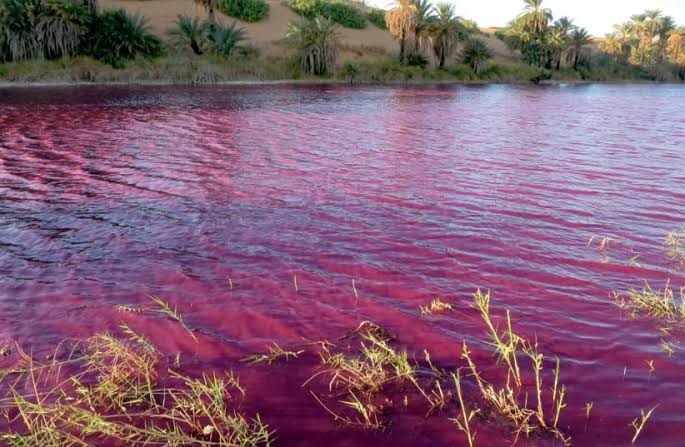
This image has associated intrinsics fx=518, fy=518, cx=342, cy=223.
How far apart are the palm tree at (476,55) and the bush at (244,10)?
21606mm

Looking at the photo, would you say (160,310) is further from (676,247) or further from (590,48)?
(590,48)

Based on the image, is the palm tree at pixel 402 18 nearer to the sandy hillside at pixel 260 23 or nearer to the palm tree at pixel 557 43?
the sandy hillside at pixel 260 23

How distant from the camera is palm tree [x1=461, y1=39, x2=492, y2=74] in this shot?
46.5 m

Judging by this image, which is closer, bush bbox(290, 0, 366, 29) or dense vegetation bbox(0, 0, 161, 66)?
dense vegetation bbox(0, 0, 161, 66)

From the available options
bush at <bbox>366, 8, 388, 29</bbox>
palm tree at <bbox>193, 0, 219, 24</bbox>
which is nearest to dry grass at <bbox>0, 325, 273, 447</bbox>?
palm tree at <bbox>193, 0, 219, 24</bbox>

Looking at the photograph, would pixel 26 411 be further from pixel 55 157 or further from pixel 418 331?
pixel 55 157

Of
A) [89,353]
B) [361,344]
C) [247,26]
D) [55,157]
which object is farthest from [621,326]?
[247,26]

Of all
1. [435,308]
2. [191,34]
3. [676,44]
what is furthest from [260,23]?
[435,308]

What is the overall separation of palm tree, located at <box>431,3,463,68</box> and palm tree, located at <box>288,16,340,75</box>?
10959 millimetres

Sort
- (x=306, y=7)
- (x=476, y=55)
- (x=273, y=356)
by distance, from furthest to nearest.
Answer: (x=306, y=7) → (x=476, y=55) → (x=273, y=356)

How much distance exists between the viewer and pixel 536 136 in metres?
14.2

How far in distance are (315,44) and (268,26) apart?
17.4 m

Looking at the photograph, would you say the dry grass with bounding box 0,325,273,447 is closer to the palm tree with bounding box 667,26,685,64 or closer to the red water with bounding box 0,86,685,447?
the red water with bounding box 0,86,685,447

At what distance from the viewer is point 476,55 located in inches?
1836
